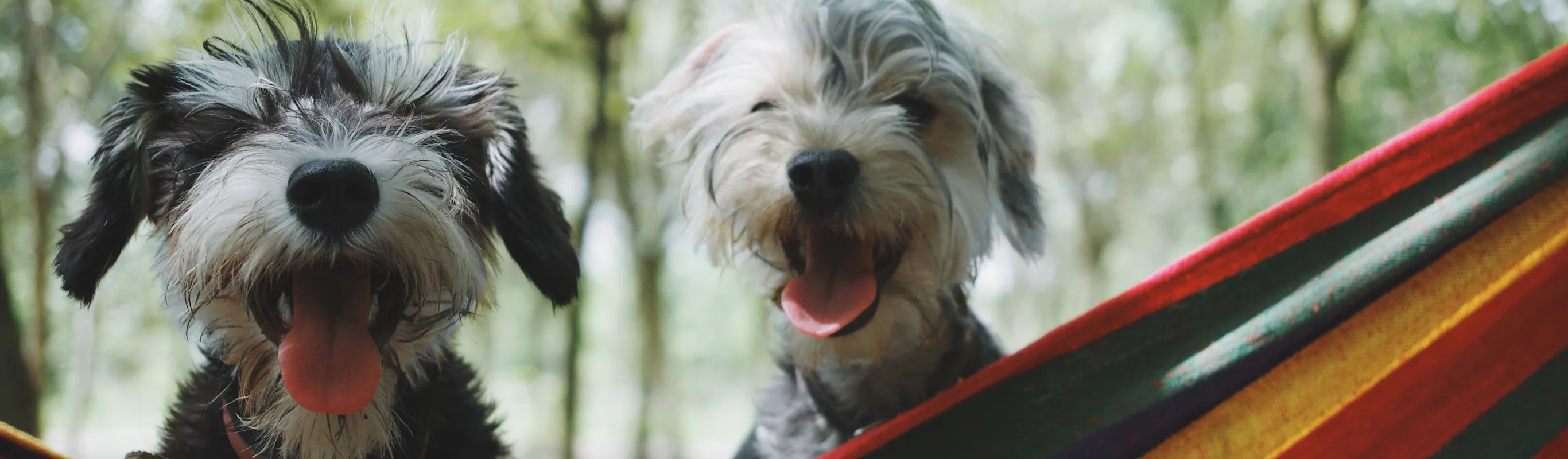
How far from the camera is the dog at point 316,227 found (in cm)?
200

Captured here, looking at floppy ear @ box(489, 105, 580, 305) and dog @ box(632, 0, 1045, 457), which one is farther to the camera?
dog @ box(632, 0, 1045, 457)

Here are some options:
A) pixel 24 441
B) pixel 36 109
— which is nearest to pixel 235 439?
pixel 24 441

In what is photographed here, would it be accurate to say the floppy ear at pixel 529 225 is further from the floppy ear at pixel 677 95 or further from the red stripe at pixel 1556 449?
the red stripe at pixel 1556 449

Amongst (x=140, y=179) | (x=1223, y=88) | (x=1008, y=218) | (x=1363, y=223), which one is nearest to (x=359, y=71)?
(x=140, y=179)

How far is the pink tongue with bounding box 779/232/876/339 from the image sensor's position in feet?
8.68

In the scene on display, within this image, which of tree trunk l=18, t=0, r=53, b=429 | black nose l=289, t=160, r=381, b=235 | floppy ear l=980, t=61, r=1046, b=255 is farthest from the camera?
tree trunk l=18, t=0, r=53, b=429

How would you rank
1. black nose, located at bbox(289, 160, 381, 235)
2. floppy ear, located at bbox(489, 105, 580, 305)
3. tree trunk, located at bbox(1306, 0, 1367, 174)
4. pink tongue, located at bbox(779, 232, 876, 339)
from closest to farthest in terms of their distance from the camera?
black nose, located at bbox(289, 160, 381, 235), floppy ear, located at bbox(489, 105, 580, 305), pink tongue, located at bbox(779, 232, 876, 339), tree trunk, located at bbox(1306, 0, 1367, 174)

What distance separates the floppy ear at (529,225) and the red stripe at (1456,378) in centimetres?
191

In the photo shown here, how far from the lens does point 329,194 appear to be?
197cm

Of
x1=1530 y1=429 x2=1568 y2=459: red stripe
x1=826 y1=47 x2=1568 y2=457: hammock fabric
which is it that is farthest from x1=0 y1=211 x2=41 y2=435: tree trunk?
x1=1530 y1=429 x2=1568 y2=459: red stripe

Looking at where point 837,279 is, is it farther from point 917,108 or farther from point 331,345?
point 331,345

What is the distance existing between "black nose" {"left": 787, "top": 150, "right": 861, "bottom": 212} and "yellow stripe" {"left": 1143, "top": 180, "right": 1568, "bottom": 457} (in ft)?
3.50

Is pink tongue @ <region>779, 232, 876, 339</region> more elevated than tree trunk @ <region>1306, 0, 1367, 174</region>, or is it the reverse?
tree trunk @ <region>1306, 0, 1367, 174</region>

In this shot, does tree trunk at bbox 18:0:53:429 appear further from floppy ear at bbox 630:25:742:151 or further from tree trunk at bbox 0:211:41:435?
floppy ear at bbox 630:25:742:151
